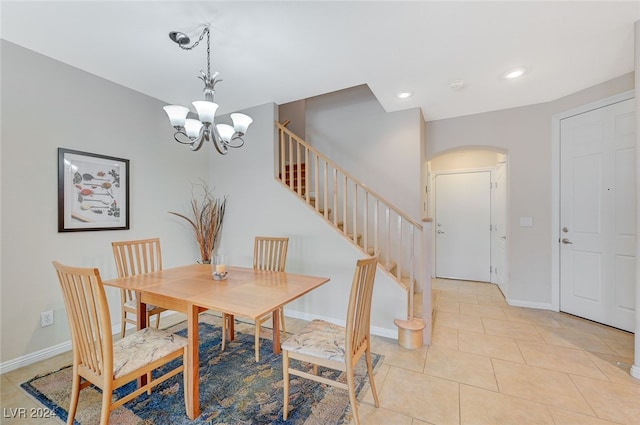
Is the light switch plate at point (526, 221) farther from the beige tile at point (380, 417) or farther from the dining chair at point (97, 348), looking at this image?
the dining chair at point (97, 348)

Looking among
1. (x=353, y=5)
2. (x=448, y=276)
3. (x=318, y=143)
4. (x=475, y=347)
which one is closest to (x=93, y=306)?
(x=353, y=5)

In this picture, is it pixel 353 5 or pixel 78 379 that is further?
pixel 353 5

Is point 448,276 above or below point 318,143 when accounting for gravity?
below

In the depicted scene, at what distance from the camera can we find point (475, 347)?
2.45m

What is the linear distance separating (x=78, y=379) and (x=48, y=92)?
2438 millimetres

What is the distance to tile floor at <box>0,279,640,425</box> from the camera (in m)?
1.63

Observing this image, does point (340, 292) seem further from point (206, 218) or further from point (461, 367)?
point (206, 218)

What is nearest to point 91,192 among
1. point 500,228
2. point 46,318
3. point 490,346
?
point 46,318

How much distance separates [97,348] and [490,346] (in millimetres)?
2995

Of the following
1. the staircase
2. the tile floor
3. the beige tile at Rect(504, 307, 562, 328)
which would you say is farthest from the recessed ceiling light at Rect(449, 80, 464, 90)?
the beige tile at Rect(504, 307, 562, 328)

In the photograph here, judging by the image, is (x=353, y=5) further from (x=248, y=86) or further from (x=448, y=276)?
(x=448, y=276)

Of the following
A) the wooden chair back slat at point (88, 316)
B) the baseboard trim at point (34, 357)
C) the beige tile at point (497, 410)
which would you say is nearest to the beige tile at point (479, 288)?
the beige tile at point (497, 410)

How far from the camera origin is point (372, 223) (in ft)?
12.4

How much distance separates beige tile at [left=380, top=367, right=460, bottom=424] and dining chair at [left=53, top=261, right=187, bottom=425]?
1.47 m
